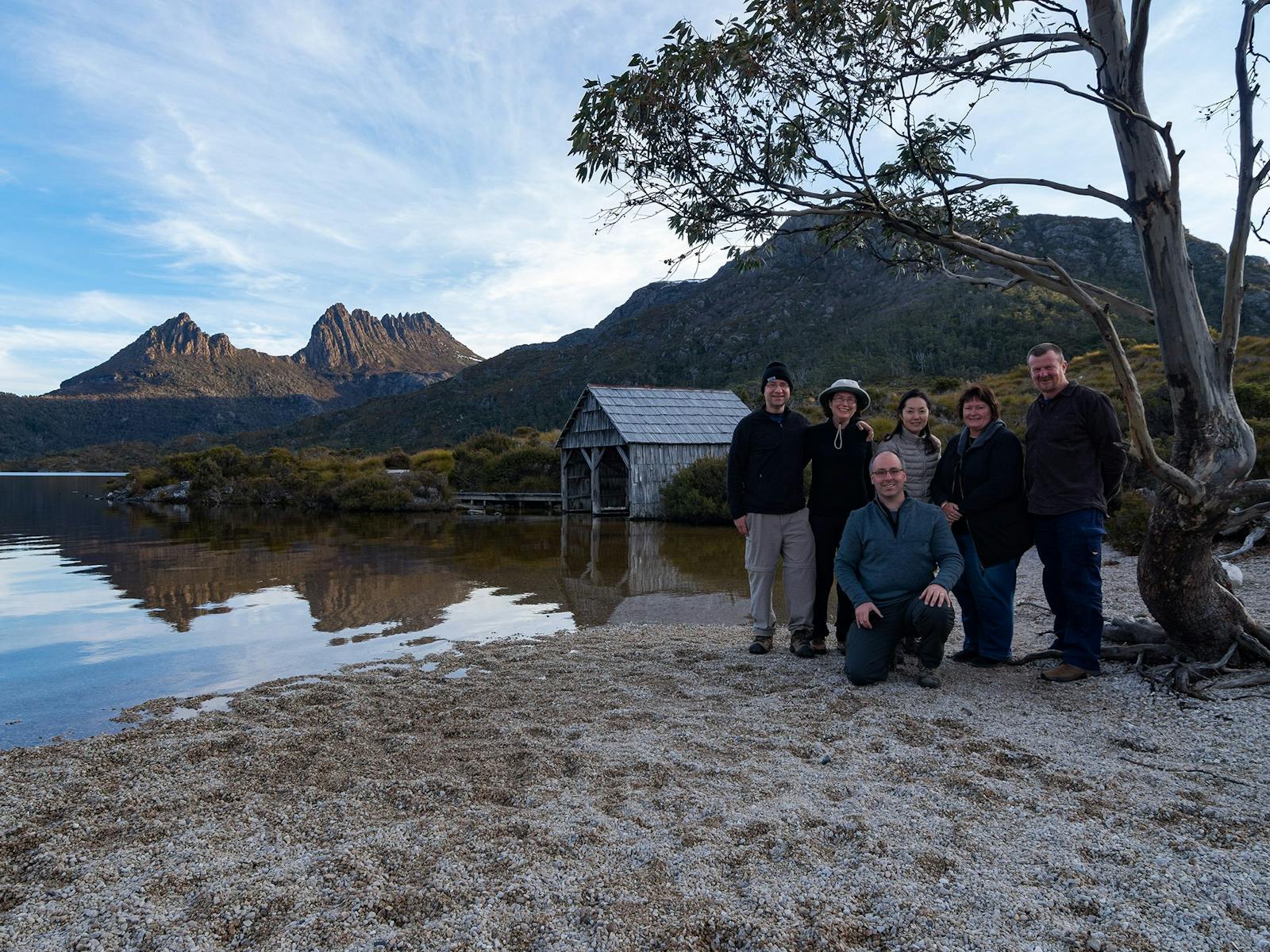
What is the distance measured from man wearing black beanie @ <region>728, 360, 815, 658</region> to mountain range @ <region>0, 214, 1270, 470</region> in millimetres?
1310

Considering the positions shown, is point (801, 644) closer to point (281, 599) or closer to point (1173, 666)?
point (1173, 666)

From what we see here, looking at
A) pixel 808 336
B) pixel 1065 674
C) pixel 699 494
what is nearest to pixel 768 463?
pixel 1065 674

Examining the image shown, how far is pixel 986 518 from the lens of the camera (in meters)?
4.73

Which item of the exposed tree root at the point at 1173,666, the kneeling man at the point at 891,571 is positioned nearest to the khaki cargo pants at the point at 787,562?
the kneeling man at the point at 891,571

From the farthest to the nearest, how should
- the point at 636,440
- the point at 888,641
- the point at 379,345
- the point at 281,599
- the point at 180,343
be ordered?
the point at 379,345 → the point at 180,343 → the point at 636,440 → the point at 281,599 → the point at 888,641

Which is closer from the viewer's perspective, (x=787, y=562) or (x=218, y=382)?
(x=787, y=562)

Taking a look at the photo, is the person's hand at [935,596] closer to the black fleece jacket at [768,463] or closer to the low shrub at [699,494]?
the black fleece jacket at [768,463]

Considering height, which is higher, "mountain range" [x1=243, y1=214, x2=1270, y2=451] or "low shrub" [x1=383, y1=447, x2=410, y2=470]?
"mountain range" [x1=243, y1=214, x2=1270, y2=451]

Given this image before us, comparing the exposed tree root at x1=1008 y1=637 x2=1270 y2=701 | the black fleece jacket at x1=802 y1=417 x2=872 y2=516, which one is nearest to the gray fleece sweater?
the black fleece jacket at x1=802 y1=417 x2=872 y2=516

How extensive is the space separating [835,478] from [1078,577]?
1.62 meters

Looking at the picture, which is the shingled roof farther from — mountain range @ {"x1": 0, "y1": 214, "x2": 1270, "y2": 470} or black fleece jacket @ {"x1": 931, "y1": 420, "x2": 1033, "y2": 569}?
black fleece jacket @ {"x1": 931, "y1": 420, "x2": 1033, "y2": 569}

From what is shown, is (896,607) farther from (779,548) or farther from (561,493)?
(561,493)

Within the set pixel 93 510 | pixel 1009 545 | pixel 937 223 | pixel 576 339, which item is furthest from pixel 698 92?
pixel 576 339

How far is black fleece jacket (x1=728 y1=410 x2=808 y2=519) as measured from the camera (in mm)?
5418
